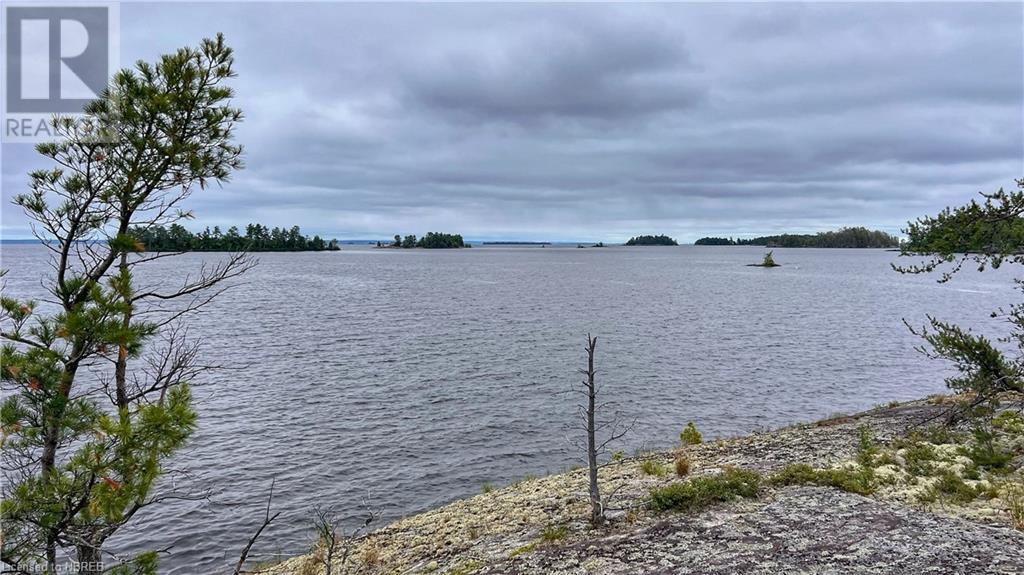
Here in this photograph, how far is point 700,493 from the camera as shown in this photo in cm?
1021

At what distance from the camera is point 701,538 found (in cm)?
857

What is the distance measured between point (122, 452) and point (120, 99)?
3.72 metres

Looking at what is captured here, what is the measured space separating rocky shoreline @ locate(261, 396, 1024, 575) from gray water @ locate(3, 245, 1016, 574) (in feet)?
12.5

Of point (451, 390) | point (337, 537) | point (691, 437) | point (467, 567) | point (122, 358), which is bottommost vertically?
point (337, 537)

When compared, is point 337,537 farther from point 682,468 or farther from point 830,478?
point 830,478

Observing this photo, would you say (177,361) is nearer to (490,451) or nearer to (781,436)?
(490,451)

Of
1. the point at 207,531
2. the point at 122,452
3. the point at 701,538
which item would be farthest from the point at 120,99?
the point at 207,531

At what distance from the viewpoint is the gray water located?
16.8m

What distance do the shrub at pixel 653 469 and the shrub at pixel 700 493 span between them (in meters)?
2.58

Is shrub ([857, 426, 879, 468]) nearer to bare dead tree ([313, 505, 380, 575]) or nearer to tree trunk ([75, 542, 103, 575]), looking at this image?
bare dead tree ([313, 505, 380, 575])

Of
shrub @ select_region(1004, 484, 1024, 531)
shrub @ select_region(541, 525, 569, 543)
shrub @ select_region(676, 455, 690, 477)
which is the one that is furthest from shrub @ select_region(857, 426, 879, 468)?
shrub @ select_region(541, 525, 569, 543)

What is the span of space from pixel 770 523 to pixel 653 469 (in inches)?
189

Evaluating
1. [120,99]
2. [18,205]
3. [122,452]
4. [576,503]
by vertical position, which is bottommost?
[576,503]

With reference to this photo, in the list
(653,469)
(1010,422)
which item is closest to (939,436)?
(1010,422)
